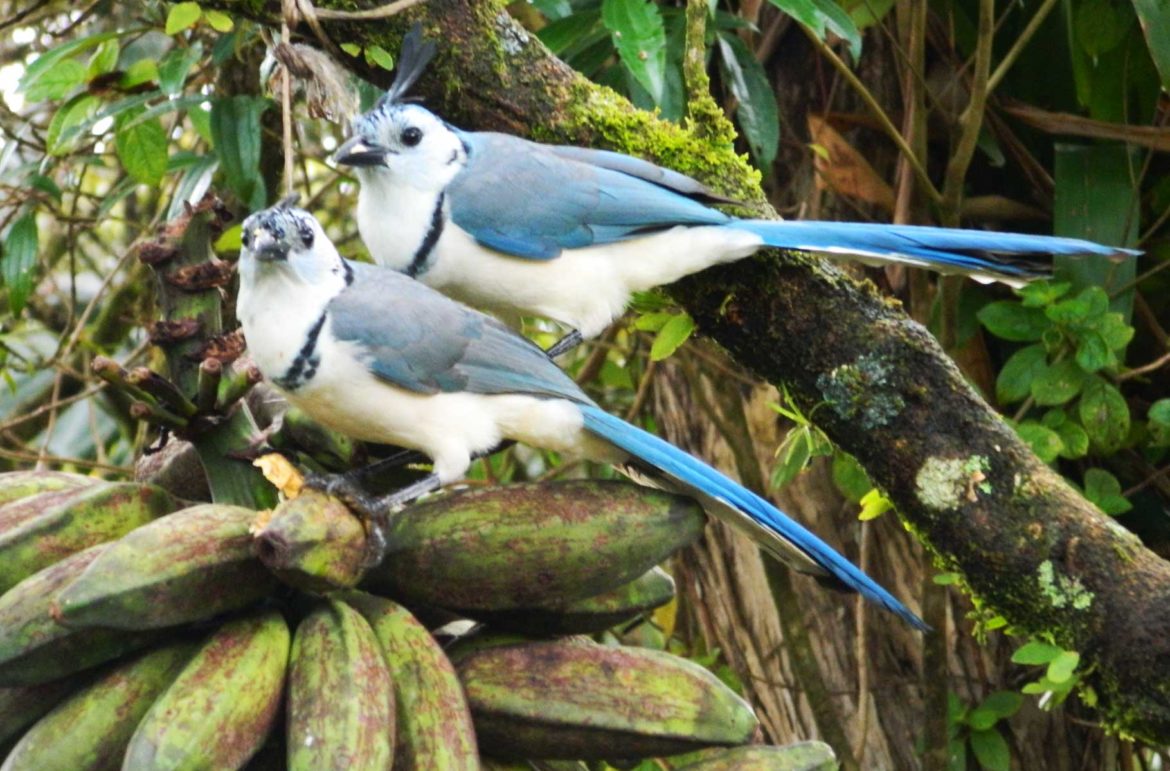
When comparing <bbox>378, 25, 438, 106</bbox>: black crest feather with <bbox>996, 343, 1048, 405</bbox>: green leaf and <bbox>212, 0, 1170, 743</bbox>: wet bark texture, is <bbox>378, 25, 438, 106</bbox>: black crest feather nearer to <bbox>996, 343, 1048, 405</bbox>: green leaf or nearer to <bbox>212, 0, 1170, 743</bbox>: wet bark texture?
<bbox>212, 0, 1170, 743</bbox>: wet bark texture

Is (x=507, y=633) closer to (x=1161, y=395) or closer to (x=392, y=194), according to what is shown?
(x=392, y=194)

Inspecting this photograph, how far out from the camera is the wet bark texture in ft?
4.74

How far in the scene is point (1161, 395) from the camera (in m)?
2.47

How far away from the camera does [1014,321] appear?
230 cm

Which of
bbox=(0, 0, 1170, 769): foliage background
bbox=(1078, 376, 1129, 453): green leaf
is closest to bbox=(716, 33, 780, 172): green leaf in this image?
bbox=(0, 0, 1170, 769): foliage background

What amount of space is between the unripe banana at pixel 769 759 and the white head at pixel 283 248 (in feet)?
2.00

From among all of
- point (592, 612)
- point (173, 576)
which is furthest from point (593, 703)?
point (173, 576)

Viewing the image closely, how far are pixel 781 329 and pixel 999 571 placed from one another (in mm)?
335

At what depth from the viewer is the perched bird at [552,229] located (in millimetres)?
1586

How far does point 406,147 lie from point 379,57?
158mm

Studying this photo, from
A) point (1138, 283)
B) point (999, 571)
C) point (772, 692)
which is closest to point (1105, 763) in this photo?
point (772, 692)

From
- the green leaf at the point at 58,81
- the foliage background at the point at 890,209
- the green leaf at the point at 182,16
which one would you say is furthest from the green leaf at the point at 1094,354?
the green leaf at the point at 58,81

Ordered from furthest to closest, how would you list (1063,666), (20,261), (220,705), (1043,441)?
(20,261)
(1043,441)
(1063,666)
(220,705)

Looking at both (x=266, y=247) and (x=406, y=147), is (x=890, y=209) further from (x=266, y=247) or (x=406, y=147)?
(x=266, y=247)
